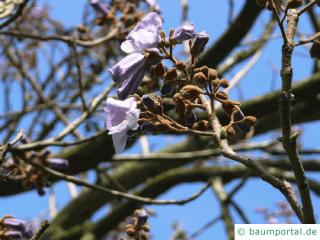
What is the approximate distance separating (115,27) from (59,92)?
7.53ft

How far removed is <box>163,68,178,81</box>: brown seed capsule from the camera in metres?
1.66

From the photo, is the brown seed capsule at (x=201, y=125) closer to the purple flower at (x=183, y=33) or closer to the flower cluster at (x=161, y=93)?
the flower cluster at (x=161, y=93)

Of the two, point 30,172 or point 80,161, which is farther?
point 80,161

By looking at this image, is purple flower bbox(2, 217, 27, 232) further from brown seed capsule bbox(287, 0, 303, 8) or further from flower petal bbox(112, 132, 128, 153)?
brown seed capsule bbox(287, 0, 303, 8)

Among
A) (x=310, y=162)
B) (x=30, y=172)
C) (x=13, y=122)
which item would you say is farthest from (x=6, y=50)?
(x=310, y=162)

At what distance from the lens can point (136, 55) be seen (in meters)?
→ 1.70

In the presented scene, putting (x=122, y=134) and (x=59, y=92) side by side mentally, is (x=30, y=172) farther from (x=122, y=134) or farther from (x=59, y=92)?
(x=59, y=92)

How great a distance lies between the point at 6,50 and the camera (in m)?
5.40

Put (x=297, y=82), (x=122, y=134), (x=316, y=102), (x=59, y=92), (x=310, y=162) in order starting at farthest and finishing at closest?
(x=59, y=92), (x=310, y=162), (x=316, y=102), (x=297, y=82), (x=122, y=134)

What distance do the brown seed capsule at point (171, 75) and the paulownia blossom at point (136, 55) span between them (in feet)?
0.19

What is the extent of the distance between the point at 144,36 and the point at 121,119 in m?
0.24

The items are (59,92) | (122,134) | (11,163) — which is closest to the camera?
(122,134)

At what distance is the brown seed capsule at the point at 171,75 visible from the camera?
1655 mm

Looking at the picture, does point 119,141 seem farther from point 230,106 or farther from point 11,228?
point 11,228
